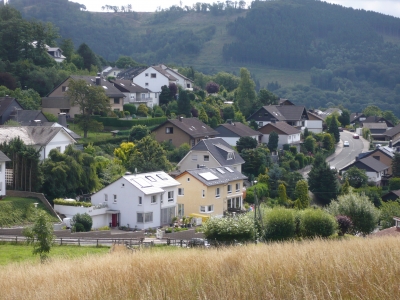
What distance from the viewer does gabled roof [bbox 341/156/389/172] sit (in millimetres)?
57906

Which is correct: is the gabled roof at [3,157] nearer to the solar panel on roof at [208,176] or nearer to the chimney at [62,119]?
the solar panel on roof at [208,176]

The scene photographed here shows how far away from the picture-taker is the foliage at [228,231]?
29234mm

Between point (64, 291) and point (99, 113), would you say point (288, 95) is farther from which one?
point (64, 291)

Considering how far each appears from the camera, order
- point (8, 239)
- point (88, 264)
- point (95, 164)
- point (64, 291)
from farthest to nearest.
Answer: point (95, 164) → point (8, 239) → point (88, 264) → point (64, 291)

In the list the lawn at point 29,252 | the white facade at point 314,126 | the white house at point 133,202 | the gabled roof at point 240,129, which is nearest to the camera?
the lawn at point 29,252

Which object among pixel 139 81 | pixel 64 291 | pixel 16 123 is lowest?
pixel 64 291

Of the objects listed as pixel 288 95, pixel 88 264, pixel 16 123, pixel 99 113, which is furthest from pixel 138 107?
pixel 288 95

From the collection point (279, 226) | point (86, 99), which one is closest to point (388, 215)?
point (279, 226)

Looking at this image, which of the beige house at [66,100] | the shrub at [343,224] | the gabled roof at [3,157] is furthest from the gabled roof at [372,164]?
the gabled roof at [3,157]

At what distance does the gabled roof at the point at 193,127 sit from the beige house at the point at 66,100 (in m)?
6.65

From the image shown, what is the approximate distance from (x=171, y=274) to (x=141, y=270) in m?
1.01

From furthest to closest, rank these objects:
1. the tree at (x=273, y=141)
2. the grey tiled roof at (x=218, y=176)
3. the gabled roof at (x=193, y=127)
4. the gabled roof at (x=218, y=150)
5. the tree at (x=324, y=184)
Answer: the tree at (x=273, y=141), the gabled roof at (x=193, y=127), the tree at (x=324, y=184), the gabled roof at (x=218, y=150), the grey tiled roof at (x=218, y=176)

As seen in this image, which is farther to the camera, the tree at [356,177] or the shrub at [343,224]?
the tree at [356,177]

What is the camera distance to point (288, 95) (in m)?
192
